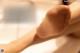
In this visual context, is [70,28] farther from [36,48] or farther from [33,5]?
[33,5]

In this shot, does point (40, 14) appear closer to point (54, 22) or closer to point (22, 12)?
point (22, 12)

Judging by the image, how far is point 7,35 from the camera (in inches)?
32.4

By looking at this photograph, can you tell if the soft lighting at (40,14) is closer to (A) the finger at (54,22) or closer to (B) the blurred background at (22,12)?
(B) the blurred background at (22,12)

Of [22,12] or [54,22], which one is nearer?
[54,22]

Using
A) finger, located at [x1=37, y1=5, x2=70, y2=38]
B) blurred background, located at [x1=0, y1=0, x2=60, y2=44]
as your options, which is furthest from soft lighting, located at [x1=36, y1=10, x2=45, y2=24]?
finger, located at [x1=37, y1=5, x2=70, y2=38]

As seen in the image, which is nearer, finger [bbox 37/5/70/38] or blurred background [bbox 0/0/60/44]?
finger [bbox 37/5/70/38]

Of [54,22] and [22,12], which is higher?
[54,22]

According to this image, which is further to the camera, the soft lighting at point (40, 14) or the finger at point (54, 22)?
the soft lighting at point (40, 14)

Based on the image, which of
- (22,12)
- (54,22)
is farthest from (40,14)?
(54,22)

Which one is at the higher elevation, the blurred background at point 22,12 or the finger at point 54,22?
the finger at point 54,22

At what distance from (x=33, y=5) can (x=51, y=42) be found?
259mm

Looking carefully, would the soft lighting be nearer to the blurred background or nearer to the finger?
the blurred background

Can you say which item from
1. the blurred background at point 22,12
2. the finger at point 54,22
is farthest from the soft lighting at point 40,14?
the finger at point 54,22

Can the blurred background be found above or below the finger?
below
